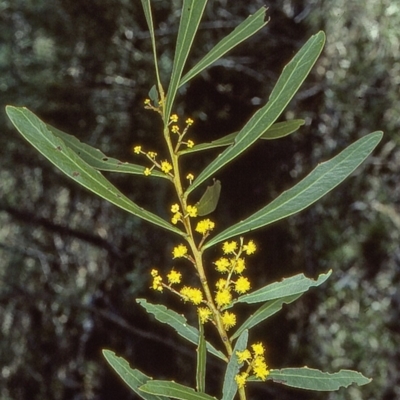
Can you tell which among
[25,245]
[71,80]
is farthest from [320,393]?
[71,80]

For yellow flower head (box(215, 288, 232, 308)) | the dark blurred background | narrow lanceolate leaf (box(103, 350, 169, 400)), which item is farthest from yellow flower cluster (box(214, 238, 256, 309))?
the dark blurred background

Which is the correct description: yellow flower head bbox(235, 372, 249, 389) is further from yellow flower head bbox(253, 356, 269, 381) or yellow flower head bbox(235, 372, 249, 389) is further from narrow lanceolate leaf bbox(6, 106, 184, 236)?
narrow lanceolate leaf bbox(6, 106, 184, 236)

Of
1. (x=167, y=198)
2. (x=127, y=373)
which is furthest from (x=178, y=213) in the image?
(x=167, y=198)

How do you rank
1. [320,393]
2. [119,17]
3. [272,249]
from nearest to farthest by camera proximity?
[320,393]
[272,249]
[119,17]

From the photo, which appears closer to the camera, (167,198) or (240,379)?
(240,379)

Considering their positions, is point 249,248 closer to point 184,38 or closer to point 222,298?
point 222,298

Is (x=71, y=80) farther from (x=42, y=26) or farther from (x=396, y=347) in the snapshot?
(x=396, y=347)
